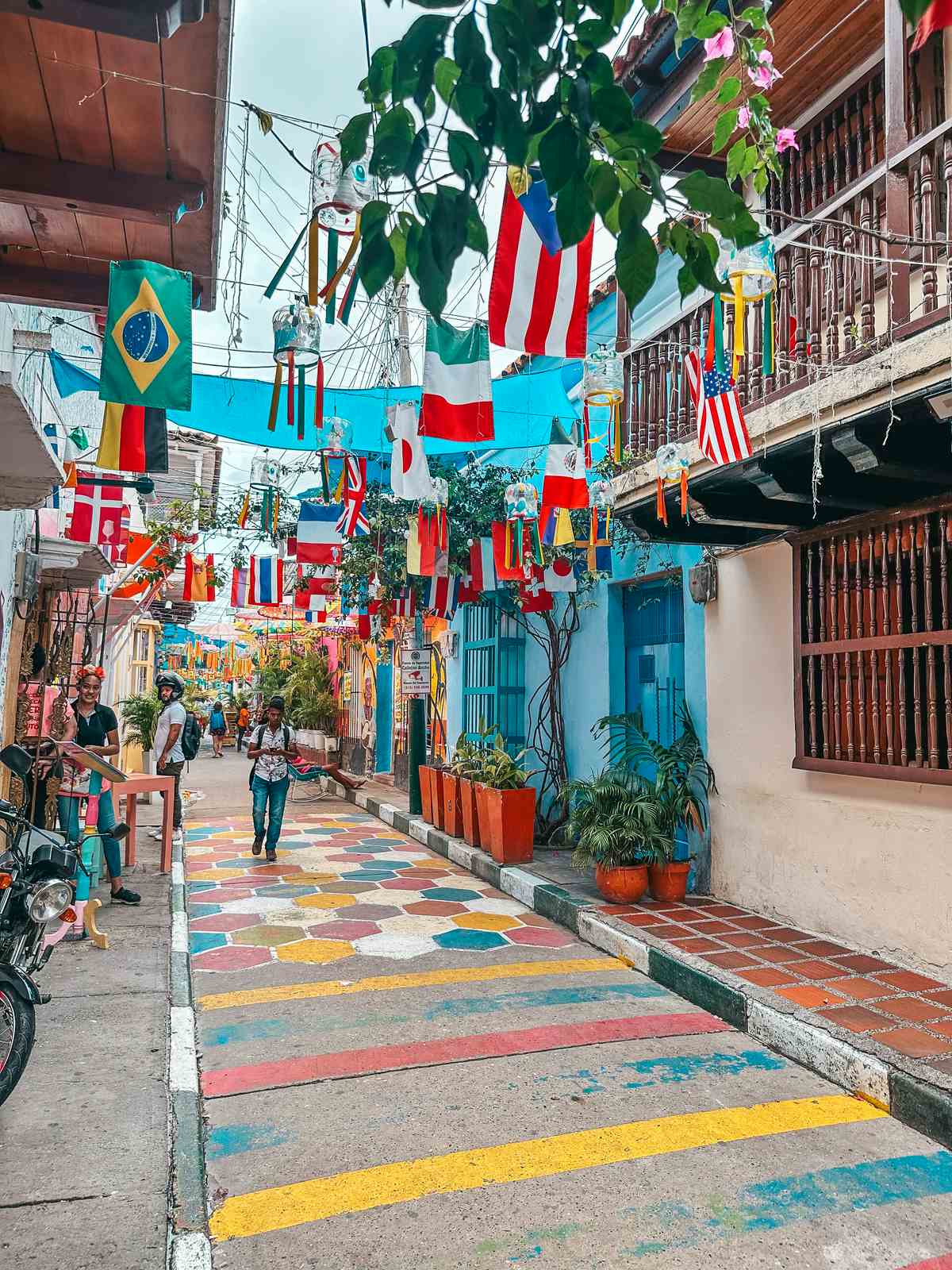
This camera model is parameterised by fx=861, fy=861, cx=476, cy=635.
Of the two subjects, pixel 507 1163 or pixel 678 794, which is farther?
pixel 678 794

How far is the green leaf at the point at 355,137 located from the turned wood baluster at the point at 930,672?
4.54 m

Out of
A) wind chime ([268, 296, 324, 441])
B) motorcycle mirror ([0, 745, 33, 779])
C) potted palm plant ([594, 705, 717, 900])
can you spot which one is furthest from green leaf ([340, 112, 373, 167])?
potted palm plant ([594, 705, 717, 900])

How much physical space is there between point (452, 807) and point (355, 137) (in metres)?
9.29

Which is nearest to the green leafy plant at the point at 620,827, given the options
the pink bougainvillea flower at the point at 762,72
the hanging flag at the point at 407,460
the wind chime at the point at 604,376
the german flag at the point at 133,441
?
the hanging flag at the point at 407,460

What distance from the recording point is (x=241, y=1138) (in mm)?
3840

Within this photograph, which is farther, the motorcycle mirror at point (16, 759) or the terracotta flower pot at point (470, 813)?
the terracotta flower pot at point (470, 813)

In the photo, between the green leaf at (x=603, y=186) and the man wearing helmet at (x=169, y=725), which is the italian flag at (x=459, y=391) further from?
the man wearing helmet at (x=169, y=725)

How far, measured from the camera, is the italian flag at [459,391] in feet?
18.2

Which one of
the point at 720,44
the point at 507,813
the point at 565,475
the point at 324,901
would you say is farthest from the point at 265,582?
the point at 720,44

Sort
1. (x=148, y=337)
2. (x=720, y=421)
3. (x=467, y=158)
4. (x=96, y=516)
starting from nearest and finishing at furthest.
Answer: (x=467, y=158) → (x=148, y=337) → (x=720, y=421) → (x=96, y=516)

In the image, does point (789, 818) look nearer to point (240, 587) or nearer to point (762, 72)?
point (762, 72)


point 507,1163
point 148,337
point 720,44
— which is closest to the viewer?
point 720,44

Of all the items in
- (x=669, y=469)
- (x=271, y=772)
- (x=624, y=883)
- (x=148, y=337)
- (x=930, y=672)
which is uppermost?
(x=148, y=337)

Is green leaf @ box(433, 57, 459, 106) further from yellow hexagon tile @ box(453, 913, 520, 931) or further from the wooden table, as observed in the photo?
the wooden table
